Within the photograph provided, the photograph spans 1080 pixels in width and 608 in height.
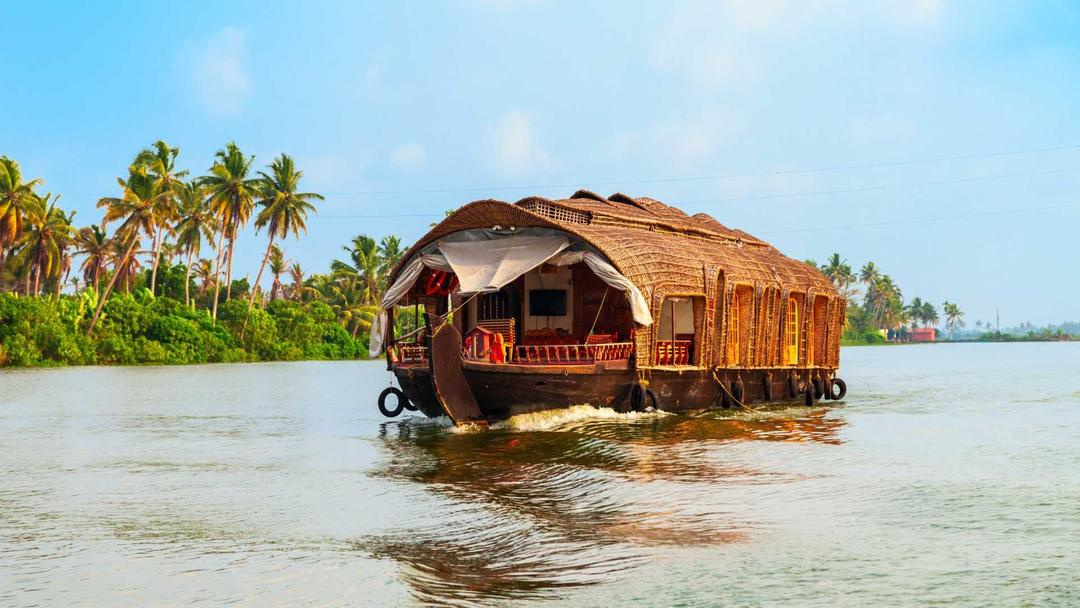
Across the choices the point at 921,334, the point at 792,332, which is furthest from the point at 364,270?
the point at 921,334

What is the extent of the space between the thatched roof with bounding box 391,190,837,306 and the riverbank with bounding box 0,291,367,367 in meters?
30.6

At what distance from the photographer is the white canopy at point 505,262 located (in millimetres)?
14727

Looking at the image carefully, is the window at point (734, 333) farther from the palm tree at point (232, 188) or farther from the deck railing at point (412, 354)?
the palm tree at point (232, 188)

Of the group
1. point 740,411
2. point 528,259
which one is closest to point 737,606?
Answer: point 528,259

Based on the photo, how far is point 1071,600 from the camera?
584 centimetres

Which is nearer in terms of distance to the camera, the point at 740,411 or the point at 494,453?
the point at 494,453

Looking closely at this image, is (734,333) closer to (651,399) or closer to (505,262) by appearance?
(651,399)

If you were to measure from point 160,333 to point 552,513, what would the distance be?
133 feet

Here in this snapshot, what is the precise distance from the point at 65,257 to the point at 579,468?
45350 mm

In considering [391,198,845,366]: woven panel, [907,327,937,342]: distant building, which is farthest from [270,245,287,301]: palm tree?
[907,327,937,342]: distant building

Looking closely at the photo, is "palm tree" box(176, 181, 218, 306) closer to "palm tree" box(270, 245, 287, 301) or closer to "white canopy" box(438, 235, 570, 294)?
"palm tree" box(270, 245, 287, 301)

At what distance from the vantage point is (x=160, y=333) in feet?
151

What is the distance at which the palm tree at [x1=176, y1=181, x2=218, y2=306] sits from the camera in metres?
47.5

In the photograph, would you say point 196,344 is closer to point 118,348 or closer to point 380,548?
point 118,348
